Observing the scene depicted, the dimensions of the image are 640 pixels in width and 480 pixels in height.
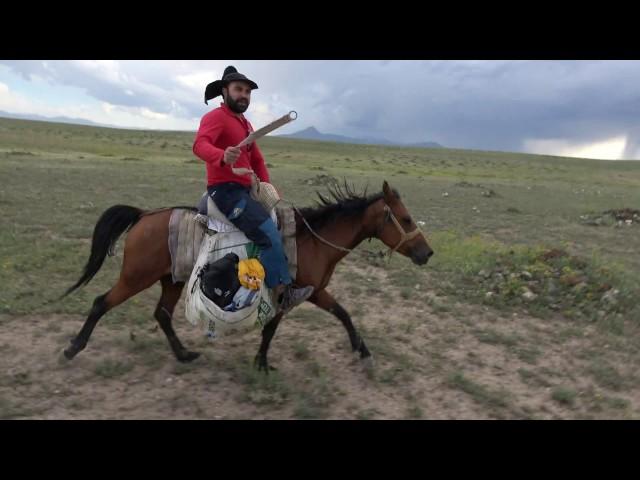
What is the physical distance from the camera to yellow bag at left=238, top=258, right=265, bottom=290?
4.30 metres

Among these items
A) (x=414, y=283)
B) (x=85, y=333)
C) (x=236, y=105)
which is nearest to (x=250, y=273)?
(x=236, y=105)

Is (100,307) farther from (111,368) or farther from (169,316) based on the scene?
(169,316)

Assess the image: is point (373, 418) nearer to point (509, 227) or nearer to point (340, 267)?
point (340, 267)

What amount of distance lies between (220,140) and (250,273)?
1344 mm

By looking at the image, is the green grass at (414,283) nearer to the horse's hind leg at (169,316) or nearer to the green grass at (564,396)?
the horse's hind leg at (169,316)

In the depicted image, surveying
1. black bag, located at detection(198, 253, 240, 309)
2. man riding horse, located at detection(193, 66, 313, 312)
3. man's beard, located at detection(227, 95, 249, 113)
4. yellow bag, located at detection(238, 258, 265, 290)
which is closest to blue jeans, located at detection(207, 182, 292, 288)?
man riding horse, located at detection(193, 66, 313, 312)

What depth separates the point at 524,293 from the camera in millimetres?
7414

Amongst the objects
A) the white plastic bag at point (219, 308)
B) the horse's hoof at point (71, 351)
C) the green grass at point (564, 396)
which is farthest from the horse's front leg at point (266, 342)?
the green grass at point (564, 396)

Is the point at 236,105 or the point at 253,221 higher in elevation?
the point at 236,105

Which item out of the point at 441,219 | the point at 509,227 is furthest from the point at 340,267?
the point at 509,227

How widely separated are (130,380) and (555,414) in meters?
4.36

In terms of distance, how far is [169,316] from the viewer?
205 inches

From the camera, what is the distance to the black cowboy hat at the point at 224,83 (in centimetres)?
424

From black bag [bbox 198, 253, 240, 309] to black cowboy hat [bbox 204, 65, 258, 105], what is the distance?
168 cm
